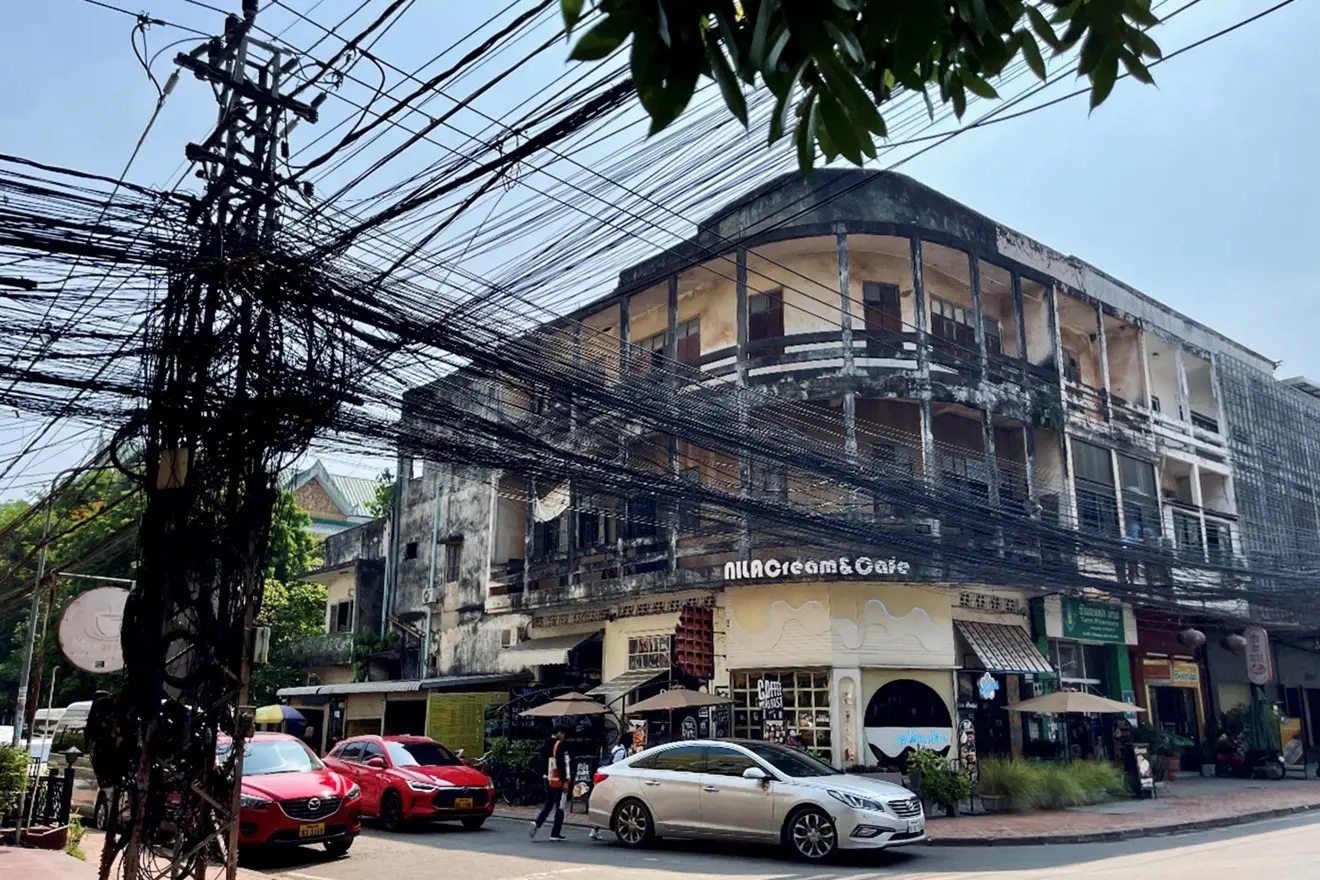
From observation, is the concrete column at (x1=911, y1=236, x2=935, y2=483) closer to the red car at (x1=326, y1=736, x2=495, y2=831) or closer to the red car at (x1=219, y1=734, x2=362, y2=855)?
the red car at (x1=326, y1=736, x2=495, y2=831)

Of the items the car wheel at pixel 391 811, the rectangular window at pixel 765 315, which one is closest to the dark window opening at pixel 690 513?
the rectangular window at pixel 765 315

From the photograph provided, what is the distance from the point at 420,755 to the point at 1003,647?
477 inches

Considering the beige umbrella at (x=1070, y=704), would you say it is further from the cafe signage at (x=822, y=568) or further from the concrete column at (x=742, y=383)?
the concrete column at (x=742, y=383)

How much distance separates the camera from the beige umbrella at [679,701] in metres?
19.4

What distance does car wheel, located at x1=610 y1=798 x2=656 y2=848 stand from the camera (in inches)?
547

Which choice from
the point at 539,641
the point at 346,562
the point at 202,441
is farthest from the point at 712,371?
the point at 346,562

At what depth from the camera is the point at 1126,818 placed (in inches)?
668

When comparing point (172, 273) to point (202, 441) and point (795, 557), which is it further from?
point (795, 557)

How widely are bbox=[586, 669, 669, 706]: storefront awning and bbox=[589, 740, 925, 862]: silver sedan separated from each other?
279 inches

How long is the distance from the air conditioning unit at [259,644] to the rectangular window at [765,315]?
14875 mm

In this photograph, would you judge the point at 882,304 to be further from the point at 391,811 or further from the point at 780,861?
the point at 391,811

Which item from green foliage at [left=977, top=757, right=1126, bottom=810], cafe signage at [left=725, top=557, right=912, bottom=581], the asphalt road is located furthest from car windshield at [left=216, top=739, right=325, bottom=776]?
green foliage at [left=977, top=757, right=1126, bottom=810]

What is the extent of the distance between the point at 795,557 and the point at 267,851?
10.6 m

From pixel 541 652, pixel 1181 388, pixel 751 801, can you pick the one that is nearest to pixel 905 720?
pixel 751 801
